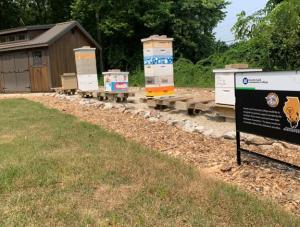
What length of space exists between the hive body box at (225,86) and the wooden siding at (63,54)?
55.0 ft

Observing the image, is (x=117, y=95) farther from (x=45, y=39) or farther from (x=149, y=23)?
(x=149, y=23)

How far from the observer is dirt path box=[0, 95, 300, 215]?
4.92m

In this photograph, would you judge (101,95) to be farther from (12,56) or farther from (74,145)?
(12,56)

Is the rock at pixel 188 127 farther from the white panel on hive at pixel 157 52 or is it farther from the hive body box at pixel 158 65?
the white panel on hive at pixel 157 52

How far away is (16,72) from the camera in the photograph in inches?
1017

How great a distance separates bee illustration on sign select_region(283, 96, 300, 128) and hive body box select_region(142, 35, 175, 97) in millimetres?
7720

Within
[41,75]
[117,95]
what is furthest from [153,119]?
[41,75]

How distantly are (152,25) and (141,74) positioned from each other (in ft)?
18.3

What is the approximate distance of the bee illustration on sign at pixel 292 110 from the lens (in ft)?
15.7

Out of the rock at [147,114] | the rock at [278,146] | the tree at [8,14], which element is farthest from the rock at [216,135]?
the tree at [8,14]

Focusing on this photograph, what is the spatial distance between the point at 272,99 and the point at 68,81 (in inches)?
638

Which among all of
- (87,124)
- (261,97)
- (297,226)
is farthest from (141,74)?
(297,226)

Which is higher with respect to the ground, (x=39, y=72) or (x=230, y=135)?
(x=39, y=72)

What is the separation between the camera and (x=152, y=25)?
3028 centimetres
